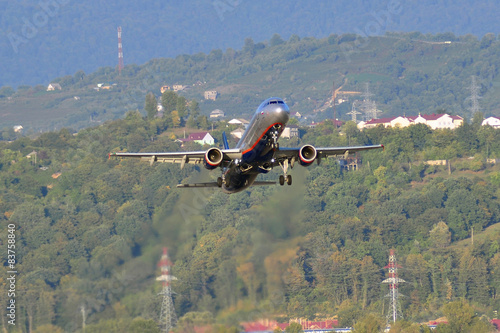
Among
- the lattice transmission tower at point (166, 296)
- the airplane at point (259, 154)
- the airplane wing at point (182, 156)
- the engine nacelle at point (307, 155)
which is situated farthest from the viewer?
the lattice transmission tower at point (166, 296)

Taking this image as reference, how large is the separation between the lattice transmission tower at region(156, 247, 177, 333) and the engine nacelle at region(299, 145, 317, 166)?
1031 inches

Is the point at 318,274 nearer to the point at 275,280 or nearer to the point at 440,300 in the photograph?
the point at 440,300

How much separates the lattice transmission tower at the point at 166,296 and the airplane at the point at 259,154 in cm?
1969

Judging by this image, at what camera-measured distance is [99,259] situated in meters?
89.1

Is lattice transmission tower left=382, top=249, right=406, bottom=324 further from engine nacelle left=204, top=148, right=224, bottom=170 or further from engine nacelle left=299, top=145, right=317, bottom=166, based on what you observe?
engine nacelle left=204, top=148, right=224, bottom=170

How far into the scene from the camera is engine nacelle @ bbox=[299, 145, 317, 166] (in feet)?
221

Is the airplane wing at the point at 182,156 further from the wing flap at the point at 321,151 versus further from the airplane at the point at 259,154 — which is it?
the wing flap at the point at 321,151

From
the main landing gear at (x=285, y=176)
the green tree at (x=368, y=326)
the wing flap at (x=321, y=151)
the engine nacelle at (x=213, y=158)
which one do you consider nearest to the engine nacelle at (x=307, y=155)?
the wing flap at (x=321, y=151)

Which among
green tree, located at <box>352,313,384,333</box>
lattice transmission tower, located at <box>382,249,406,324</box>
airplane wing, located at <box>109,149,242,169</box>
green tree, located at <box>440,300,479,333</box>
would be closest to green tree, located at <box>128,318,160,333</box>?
airplane wing, located at <box>109,149,242,169</box>

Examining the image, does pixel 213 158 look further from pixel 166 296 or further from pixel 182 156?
pixel 166 296

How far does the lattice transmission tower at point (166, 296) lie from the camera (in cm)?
9069

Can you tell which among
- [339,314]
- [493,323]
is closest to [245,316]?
[339,314]

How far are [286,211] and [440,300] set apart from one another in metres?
84.9

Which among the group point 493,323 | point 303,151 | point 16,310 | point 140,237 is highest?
point 303,151
